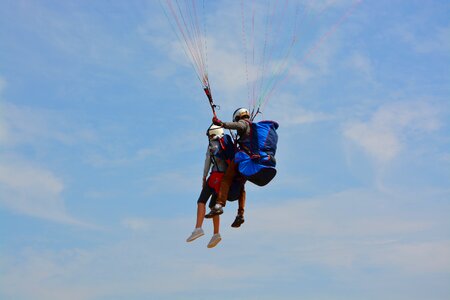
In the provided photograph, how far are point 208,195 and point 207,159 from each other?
77 cm

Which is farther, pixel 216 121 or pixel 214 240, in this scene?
pixel 214 240

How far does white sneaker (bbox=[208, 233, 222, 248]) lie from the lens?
15.3m

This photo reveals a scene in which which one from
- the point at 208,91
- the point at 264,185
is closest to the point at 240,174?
the point at 264,185

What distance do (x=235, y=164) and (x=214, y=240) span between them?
5.35 feet

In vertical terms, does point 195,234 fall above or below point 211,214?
below

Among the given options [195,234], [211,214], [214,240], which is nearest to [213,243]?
[214,240]

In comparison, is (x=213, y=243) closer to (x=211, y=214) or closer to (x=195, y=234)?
(x=195, y=234)

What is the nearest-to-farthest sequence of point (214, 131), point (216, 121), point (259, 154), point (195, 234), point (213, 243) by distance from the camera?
point (216, 121) < point (259, 154) < point (195, 234) < point (213, 243) < point (214, 131)

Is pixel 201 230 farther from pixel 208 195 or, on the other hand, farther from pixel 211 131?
pixel 211 131

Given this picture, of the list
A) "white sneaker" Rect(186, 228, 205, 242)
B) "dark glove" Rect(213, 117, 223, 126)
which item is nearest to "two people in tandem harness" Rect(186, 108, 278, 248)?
"white sneaker" Rect(186, 228, 205, 242)

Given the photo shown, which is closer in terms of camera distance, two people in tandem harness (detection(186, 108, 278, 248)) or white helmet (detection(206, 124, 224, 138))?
two people in tandem harness (detection(186, 108, 278, 248))

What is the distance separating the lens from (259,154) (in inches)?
594

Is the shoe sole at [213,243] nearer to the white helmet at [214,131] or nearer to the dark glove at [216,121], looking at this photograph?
the white helmet at [214,131]

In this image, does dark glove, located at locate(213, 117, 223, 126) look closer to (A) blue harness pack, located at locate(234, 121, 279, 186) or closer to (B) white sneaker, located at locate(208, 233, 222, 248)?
(A) blue harness pack, located at locate(234, 121, 279, 186)
